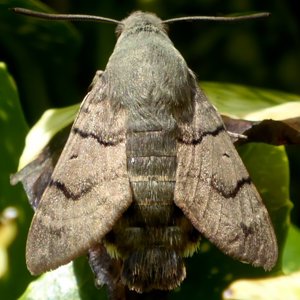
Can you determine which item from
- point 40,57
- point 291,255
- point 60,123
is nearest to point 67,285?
point 60,123

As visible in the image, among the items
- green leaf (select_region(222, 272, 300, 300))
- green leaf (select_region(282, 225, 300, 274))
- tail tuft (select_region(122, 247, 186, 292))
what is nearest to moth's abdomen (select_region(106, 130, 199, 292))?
tail tuft (select_region(122, 247, 186, 292))

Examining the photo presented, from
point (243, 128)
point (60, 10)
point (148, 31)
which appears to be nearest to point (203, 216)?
point (243, 128)

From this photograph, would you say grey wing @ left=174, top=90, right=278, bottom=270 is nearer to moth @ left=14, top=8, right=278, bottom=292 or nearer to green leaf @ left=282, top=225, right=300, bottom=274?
moth @ left=14, top=8, right=278, bottom=292

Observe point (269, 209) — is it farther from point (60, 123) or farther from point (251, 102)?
point (60, 123)

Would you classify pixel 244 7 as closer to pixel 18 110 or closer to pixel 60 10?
pixel 60 10

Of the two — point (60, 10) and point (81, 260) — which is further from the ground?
point (60, 10)

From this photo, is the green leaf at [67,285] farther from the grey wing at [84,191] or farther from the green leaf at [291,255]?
the green leaf at [291,255]
